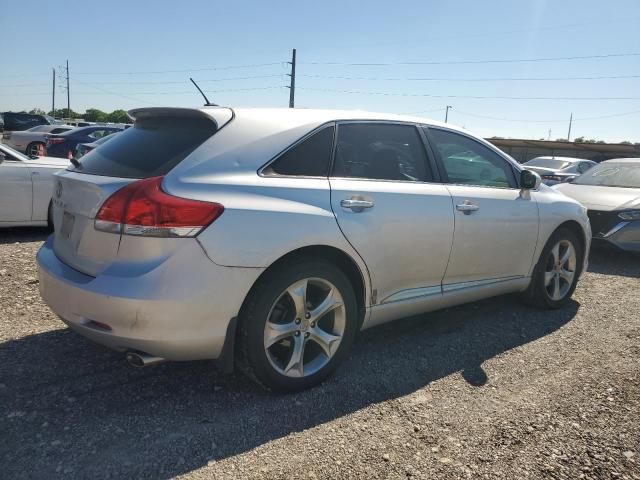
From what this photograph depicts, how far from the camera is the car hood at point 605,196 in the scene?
23.4 feet

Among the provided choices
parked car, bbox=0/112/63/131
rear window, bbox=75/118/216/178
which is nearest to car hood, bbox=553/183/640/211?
rear window, bbox=75/118/216/178

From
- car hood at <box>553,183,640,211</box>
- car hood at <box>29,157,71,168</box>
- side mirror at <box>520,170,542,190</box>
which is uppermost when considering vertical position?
side mirror at <box>520,170,542,190</box>

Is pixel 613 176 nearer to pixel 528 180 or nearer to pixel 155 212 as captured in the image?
pixel 528 180

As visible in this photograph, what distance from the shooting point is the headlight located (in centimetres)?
697

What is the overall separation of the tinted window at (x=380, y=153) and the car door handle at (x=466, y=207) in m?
0.32

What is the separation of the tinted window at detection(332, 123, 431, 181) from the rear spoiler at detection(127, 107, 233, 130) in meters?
0.71

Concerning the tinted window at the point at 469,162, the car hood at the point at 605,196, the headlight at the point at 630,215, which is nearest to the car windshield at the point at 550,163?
the car hood at the point at 605,196

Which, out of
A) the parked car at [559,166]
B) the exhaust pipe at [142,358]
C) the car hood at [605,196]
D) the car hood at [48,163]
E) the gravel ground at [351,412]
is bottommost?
the gravel ground at [351,412]

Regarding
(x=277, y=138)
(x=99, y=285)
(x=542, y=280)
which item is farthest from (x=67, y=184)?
(x=542, y=280)

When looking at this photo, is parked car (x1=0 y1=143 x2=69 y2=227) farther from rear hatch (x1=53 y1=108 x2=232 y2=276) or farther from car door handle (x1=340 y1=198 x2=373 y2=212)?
car door handle (x1=340 y1=198 x2=373 y2=212)

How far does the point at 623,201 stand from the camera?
23.7 feet

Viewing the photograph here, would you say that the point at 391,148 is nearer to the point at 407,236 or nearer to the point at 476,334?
the point at 407,236

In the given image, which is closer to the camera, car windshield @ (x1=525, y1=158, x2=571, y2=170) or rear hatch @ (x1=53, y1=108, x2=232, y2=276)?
rear hatch @ (x1=53, y1=108, x2=232, y2=276)

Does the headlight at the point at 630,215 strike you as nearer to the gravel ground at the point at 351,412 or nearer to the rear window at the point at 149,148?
the gravel ground at the point at 351,412
